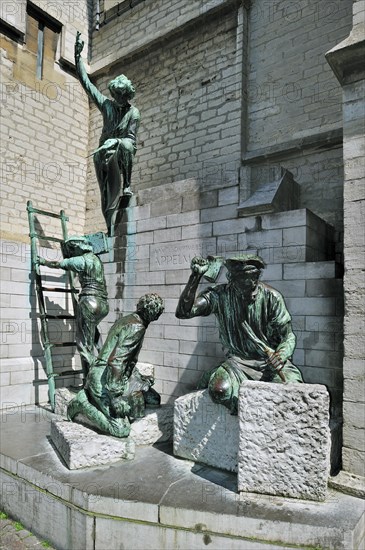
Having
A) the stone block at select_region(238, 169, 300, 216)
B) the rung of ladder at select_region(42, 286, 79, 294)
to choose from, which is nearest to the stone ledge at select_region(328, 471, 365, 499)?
the stone block at select_region(238, 169, 300, 216)

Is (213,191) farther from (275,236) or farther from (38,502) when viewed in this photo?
(38,502)

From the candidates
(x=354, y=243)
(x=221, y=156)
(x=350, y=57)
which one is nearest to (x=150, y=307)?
(x=354, y=243)

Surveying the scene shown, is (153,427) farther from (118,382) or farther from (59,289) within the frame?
(59,289)

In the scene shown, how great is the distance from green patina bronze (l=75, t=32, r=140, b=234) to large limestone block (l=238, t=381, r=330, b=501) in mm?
4096

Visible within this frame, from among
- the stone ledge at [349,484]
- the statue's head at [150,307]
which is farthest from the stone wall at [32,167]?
the stone ledge at [349,484]

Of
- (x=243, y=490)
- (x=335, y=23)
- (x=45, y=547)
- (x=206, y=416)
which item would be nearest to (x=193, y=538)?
(x=243, y=490)

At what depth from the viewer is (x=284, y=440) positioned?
2814 millimetres

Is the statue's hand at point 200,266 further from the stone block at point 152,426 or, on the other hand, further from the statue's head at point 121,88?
the statue's head at point 121,88

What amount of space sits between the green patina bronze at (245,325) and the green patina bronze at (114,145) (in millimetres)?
3072

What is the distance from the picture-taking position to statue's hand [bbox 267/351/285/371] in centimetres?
314

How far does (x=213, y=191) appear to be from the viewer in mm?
5223

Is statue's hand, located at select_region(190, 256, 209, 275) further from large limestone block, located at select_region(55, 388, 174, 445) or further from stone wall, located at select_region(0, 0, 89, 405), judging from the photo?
stone wall, located at select_region(0, 0, 89, 405)

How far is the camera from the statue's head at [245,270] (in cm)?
321

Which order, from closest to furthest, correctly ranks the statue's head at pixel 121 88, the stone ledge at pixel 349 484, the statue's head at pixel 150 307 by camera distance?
the stone ledge at pixel 349 484 < the statue's head at pixel 150 307 < the statue's head at pixel 121 88
